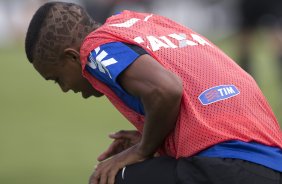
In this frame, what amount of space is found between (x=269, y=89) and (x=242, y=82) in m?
8.91

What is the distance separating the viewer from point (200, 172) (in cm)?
392

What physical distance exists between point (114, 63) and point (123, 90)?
157mm

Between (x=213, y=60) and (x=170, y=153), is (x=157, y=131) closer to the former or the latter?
(x=170, y=153)

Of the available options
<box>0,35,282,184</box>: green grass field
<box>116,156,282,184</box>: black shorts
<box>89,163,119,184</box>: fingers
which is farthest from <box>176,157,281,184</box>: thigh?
<box>0,35,282,184</box>: green grass field

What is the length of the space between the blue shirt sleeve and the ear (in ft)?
0.31

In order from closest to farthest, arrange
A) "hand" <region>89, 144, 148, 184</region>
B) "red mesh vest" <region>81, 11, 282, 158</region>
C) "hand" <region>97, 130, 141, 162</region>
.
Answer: "red mesh vest" <region>81, 11, 282, 158</region> → "hand" <region>89, 144, 148, 184</region> → "hand" <region>97, 130, 141, 162</region>

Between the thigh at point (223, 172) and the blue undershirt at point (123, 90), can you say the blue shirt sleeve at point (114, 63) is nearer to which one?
the blue undershirt at point (123, 90)

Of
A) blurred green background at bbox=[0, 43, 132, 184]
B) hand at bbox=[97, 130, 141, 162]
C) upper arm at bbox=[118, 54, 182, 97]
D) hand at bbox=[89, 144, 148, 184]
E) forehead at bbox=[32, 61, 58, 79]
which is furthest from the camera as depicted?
blurred green background at bbox=[0, 43, 132, 184]

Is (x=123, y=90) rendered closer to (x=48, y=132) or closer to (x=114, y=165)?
(x=114, y=165)

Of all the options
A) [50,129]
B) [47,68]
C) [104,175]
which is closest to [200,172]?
[104,175]

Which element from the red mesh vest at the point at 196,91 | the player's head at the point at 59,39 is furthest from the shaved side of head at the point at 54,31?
the red mesh vest at the point at 196,91

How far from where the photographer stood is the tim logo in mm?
3986

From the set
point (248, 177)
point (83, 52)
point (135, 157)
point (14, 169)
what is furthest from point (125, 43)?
point (14, 169)

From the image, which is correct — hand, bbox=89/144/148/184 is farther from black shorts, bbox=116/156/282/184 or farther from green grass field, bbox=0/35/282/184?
green grass field, bbox=0/35/282/184
